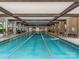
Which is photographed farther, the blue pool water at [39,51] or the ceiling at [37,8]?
the ceiling at [37,8]

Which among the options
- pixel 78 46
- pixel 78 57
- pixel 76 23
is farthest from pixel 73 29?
pixel 78 57

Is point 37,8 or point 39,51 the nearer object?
point 39,51

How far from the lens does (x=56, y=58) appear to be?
25.1 feet

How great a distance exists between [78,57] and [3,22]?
14743 mm

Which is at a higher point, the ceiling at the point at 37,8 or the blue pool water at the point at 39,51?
the ceiling at the point at 37,8

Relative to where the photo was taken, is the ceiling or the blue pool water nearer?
the blue pool water

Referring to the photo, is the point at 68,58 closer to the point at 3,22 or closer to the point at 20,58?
the point at 20,58

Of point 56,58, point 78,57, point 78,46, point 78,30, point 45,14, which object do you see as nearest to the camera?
point 56,58

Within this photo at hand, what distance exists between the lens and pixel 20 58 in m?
7.72

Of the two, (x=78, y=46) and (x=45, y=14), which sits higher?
(x=45, y=14)

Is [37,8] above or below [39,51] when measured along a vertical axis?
above

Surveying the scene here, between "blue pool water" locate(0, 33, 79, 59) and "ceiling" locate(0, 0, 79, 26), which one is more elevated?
"ceiling" locate(0, 0, 79, 26)

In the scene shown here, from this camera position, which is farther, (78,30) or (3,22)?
(3,22)

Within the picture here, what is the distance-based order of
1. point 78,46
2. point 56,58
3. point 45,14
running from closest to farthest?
1. point 56,58
2. point 78,46
3. point 45,14
